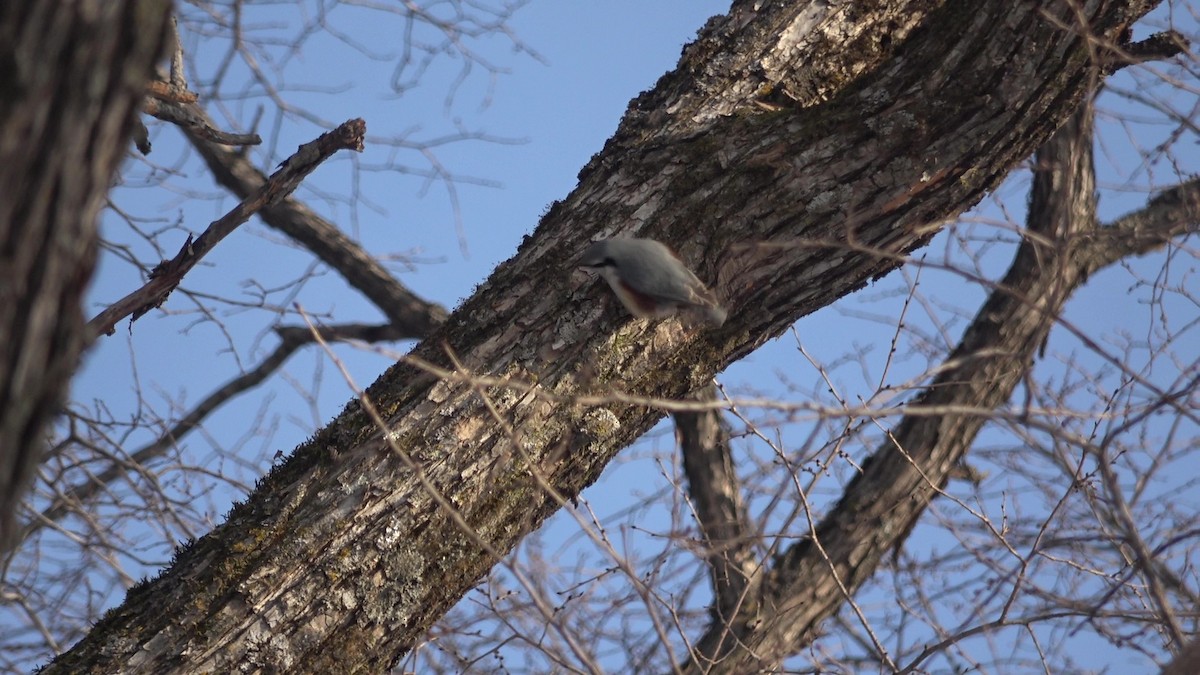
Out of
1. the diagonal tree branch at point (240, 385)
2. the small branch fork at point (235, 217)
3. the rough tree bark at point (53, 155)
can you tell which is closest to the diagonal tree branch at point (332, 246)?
the diagonal tree branch at point (240, 385)

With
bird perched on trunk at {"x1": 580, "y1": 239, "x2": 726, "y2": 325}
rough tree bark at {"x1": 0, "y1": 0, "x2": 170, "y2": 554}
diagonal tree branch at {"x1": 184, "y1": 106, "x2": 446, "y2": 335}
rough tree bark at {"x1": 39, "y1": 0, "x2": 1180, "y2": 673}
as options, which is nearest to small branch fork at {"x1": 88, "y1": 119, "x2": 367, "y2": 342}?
rough tree bark at {"x1": 39, "y1": 0, "x2": 1180, "y2": 673}

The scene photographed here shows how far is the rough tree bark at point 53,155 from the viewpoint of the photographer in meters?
1.04

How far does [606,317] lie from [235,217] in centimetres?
107

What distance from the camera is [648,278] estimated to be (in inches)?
102

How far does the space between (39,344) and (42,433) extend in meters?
0.13

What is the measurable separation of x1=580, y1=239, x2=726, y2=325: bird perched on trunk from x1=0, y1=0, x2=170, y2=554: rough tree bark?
1.59 m

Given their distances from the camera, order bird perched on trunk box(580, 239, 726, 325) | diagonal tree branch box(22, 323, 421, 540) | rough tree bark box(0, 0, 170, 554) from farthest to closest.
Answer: diagonal tree branch box(22, 323, 421, 540) < bird perched on trunk box(580, 239, 726, 325) < rough tree bark box(0, 0, 170, 554)

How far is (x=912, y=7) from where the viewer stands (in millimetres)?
3186

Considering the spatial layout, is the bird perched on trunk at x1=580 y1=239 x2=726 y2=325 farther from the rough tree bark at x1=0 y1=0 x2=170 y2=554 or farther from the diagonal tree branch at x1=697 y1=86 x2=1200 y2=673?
the diagonal tree branch at x1=697 y1=86 x2=1200 y2=673

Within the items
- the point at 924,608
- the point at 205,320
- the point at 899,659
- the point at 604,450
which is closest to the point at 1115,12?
the point at 604,450

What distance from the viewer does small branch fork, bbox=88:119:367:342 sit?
272cm

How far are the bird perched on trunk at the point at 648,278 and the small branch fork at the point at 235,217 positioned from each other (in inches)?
29.6

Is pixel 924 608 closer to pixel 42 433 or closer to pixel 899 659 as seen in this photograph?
pixel 899 659

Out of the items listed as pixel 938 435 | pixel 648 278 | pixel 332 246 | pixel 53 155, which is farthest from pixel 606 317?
pixel 332 246
